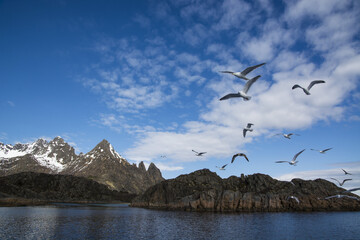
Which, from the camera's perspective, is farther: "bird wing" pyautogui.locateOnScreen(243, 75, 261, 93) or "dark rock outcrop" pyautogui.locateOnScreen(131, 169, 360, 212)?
"dark rock outcrop" pyautogui.locateOnScreen(131, 169, 360, 212)

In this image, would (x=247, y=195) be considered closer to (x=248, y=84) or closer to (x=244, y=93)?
(x=244, y=93)

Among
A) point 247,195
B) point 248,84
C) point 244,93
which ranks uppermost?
point 248,84

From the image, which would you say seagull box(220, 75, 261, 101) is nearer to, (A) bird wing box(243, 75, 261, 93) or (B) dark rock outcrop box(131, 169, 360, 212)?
(A) bird wing box(243, 75, 261, 93)

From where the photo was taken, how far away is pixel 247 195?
106 metres

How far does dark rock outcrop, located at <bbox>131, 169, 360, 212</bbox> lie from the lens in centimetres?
10244

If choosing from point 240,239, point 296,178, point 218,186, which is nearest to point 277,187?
point 296,178

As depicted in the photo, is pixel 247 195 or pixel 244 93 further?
pixel 247 195

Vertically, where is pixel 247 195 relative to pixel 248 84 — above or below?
below

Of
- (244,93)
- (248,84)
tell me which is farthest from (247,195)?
(248,84)

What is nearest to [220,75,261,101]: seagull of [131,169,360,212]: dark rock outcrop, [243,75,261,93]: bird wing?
[243,75,261,93]: bird wing

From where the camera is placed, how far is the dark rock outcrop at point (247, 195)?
102 meters

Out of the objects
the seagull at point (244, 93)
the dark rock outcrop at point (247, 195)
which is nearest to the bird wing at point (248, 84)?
the seagull at point (244, 93)

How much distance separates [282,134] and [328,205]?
94.6 meters

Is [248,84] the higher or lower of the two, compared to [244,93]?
higher
